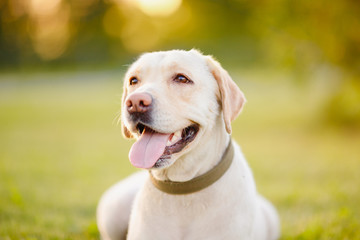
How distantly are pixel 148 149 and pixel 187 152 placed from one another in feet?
1.20

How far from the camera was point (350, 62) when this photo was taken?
1079cm

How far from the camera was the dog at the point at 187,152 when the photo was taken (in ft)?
9.98

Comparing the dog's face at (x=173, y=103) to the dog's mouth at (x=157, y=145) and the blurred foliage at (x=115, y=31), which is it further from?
the blurred foliage at (x=115, y=31)

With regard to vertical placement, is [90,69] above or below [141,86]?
above

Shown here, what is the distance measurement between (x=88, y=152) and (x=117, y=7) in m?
40.4

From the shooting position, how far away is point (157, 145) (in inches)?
120

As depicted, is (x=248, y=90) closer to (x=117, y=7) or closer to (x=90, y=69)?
(x=90, y=69)

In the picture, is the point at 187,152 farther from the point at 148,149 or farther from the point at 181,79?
the point at 181,79

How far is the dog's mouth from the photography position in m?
3.00

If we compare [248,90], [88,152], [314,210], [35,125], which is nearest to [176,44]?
[248,90]

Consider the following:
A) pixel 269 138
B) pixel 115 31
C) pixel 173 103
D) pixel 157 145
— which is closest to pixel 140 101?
pixel 173 103

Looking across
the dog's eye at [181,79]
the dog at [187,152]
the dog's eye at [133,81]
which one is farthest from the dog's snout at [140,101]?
the dog's eye at [133,81]

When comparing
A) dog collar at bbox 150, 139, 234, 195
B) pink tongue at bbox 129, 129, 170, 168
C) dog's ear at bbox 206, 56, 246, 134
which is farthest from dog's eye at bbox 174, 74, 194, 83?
dog collar at bbox 150, 139, 234, 195

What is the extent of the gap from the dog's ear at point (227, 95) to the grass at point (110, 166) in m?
2.04
